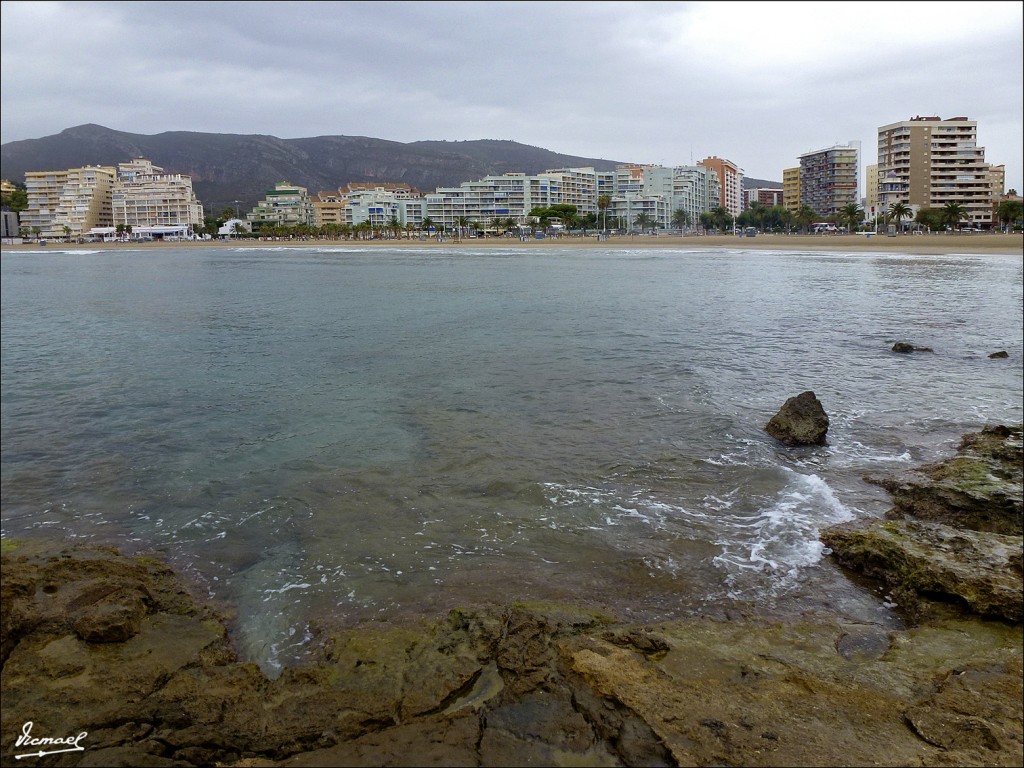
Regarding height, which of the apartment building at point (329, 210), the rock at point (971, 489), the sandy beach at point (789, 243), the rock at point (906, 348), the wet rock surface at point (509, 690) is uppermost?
the apartment building at point (329, 210)

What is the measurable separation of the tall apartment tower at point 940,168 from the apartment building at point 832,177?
35860 millimetres

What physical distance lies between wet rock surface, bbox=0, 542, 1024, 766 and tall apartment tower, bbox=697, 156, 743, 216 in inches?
6424

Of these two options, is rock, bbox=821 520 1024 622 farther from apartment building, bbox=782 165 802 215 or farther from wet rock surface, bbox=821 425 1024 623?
apartment building, bbox=782 165 802 215

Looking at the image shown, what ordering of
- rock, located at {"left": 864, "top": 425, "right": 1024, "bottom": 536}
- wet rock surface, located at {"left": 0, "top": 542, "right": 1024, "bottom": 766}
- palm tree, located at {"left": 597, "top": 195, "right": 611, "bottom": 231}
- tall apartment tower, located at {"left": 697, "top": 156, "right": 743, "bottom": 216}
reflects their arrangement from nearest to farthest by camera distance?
1. wet rock surface, located at {"left": 0, "top": 542, "right": 1024, "bottom": 766}
2. rock, located at {"left": 864, "top": 425, "right": 1024, "bottom": 536}
3. palm tree, located at {"left": 597, "top": 195, "right": 611, "bottom": 231}
4. tall apartment tower, located at {"left": 697, "top": 156, "right": 743, "bottom": 216}

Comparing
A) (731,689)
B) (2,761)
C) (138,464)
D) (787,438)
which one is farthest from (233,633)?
(787,438)

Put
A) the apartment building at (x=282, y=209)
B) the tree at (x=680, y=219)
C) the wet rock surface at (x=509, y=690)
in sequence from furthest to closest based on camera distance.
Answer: the apartment building at (x=282, y=209)
the tree at (x=680, y=219)
the wet rock surface at (x=509, y=690)

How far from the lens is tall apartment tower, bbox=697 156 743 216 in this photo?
531ft

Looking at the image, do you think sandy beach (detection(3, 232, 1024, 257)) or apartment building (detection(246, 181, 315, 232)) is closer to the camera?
sandy beach (detection(3, 232, 1024, 257))

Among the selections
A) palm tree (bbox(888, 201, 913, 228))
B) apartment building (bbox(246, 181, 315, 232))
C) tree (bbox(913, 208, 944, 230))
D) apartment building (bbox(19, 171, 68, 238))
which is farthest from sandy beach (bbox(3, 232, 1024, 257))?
apartment building (bbox(246, 181, 315, 232))

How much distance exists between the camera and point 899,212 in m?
85.4

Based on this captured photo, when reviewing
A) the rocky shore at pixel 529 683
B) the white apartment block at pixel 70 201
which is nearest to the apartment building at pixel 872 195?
the rocky shore at pixel 529 683

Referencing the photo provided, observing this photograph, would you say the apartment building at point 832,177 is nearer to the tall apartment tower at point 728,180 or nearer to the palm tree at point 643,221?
the tall apartment tower at point 728,180

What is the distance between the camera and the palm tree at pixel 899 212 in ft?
280

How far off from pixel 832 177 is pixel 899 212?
54171 mm
